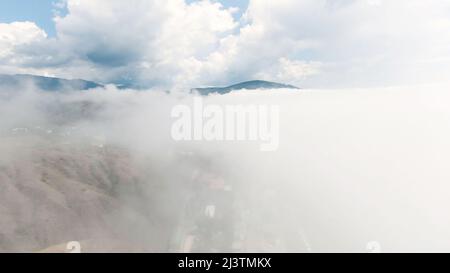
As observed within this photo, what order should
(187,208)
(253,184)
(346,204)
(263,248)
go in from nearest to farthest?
(263,248)
(346,204)
(187,208)
(253,184)

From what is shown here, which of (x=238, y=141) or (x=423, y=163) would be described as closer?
(x=423, y=163)

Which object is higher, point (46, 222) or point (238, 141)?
point (238, 141)

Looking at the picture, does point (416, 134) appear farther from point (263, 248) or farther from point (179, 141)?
point (179, 141)

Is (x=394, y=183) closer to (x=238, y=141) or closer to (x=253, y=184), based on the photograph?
(x=253, y=184)

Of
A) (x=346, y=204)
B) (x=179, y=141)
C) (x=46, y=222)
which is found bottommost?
(x=46, y=222)

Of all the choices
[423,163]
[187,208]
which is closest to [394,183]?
[423,163]

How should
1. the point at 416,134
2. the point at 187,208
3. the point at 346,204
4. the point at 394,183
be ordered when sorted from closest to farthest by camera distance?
the point at 346,204 → the point at 394,183 → the point at 187,208 → the point at 416,134
